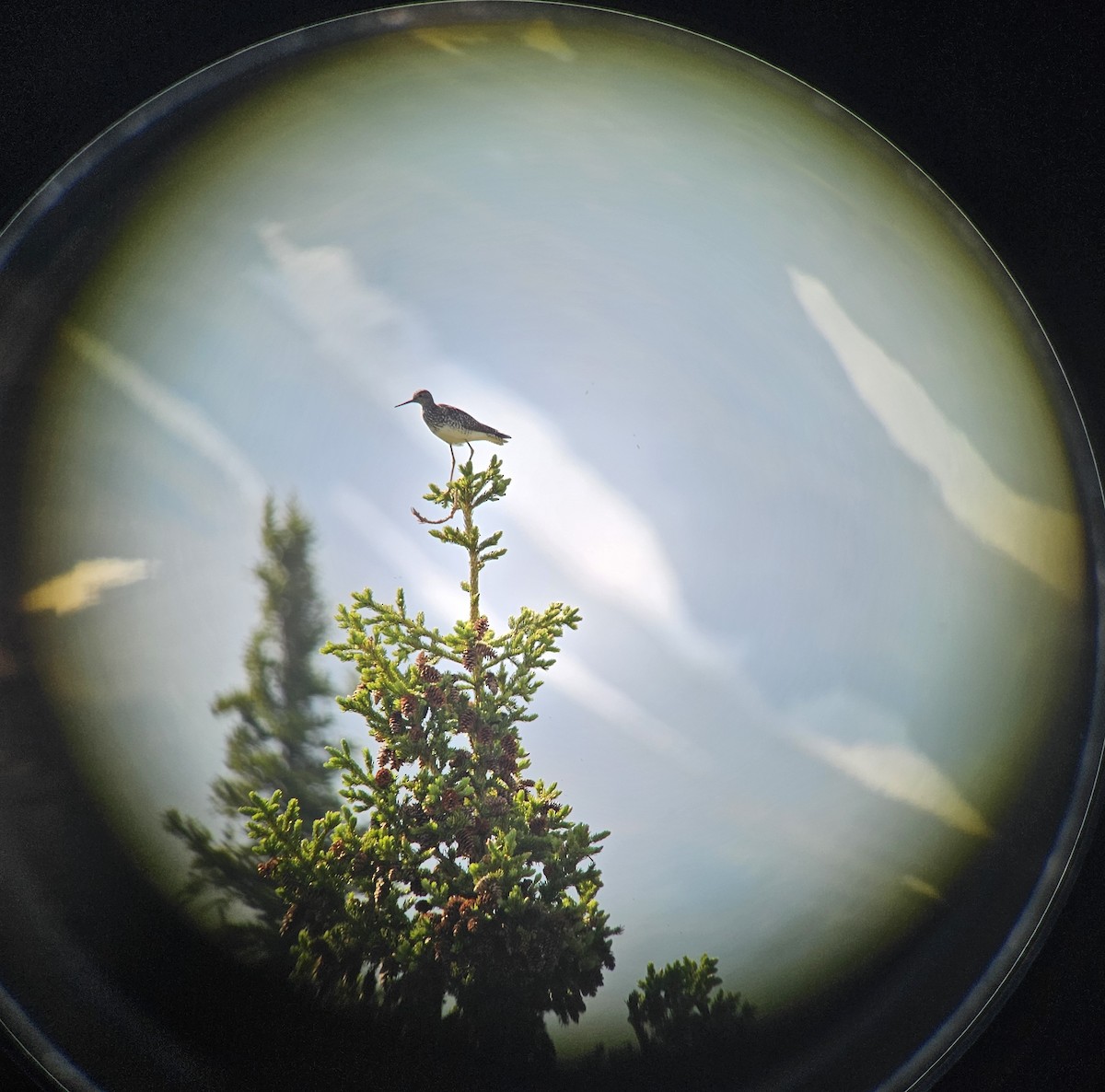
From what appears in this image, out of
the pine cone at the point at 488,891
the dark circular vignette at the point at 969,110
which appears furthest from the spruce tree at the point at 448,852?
the dark circular vignette at the point at 969,110

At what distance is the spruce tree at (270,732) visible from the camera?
2.66ft

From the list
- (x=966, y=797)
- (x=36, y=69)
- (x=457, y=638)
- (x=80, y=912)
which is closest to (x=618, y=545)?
(x=457, y=638)

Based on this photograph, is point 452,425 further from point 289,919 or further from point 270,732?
point 289,919

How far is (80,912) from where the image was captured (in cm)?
85

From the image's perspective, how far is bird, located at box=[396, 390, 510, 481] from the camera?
81 centimetres

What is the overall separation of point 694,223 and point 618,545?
13.0 inches

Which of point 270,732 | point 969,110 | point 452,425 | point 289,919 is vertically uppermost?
point 969,110

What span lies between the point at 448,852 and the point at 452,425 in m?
0.40

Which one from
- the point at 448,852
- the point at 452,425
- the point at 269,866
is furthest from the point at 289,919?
the point at 452,425

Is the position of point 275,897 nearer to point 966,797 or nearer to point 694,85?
point 966,797

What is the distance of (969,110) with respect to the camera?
0.97 m

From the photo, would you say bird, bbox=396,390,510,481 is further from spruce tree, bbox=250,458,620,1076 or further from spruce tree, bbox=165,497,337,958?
spruce tree, bbox=165,497,337,958

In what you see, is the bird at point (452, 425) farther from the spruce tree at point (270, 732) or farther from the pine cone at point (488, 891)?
the pine cone at point (488, 891)

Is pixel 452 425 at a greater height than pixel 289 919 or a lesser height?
greater
